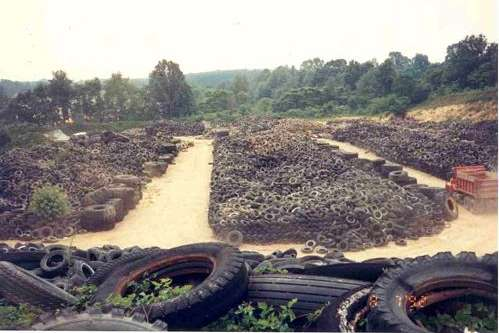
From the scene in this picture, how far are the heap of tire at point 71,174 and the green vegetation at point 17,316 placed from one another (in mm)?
1973

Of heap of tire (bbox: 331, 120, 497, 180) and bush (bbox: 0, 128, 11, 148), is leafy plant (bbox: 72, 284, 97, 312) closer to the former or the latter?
bush (bbox: 0, 128, 11, 148)

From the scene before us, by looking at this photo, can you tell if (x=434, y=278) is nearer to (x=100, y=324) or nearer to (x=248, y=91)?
(x=100, y=324)

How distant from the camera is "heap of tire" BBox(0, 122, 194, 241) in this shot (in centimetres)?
661

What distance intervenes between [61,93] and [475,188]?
5.27 metres

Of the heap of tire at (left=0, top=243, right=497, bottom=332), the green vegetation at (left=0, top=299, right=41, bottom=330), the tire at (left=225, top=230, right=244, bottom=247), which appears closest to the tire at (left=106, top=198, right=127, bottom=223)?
the tire at (left=225, top=230, right=244, bottom=247)

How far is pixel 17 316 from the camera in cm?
452

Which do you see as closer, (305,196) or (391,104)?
(391,104)

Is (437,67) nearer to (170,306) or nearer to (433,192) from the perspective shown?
(433,192)

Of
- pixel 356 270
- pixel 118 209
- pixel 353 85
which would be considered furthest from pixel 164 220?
pixel 353 85

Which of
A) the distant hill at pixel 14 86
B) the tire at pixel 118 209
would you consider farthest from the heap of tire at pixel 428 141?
the distant hill at pixel 14 86

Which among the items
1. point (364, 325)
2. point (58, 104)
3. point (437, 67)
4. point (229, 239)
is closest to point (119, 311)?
point (364, 325)

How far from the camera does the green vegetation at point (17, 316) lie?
4.32 metres

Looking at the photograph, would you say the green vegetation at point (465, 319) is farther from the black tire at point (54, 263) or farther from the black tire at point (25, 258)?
the black tire at point (25, 258)

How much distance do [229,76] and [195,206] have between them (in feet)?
6.46
